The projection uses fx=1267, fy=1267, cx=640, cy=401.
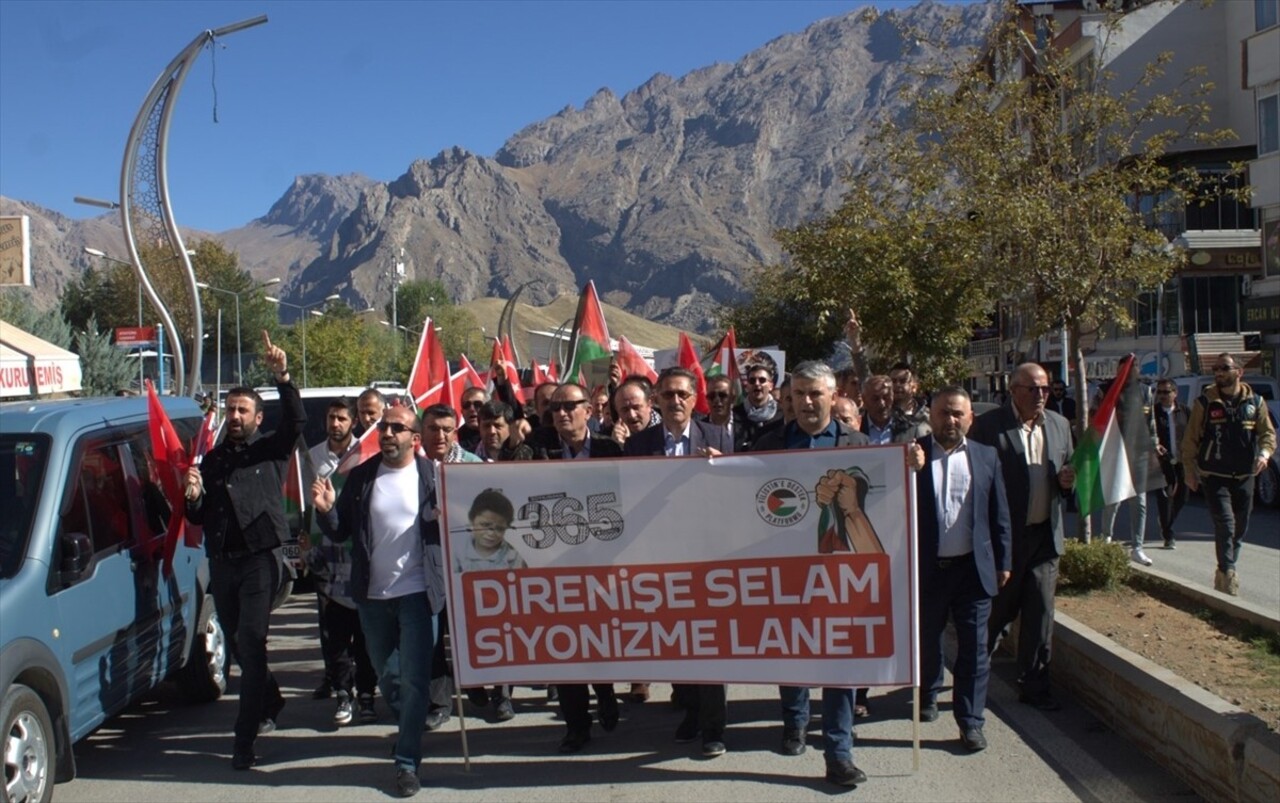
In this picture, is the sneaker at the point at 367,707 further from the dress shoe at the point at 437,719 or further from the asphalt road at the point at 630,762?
the dress shoe at the point at 437,719

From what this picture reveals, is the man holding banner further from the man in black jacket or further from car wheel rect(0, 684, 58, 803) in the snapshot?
car wheel rect(0, 684, 58, 803)

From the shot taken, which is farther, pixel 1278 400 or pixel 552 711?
pixel 1278 400

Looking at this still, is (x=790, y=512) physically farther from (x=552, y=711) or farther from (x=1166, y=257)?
(x=1166, y=257)

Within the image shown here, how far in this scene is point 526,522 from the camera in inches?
245

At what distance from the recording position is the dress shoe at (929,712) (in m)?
6.90

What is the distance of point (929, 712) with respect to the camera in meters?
6.92

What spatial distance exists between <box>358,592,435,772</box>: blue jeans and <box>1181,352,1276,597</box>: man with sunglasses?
21.7 ft

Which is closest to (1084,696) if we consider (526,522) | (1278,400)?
(526,522)

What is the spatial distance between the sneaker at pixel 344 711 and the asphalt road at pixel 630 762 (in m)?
0.07

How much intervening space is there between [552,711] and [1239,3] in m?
42.1

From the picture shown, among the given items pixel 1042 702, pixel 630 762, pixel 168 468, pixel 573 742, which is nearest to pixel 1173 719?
pixel 1042 702

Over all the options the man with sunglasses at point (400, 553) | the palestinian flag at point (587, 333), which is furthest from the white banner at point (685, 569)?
the palestinian flag at point (587, 333)

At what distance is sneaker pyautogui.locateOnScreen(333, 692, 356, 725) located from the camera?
7.31m

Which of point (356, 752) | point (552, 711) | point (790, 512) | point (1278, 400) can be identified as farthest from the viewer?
point (1278, 400)
